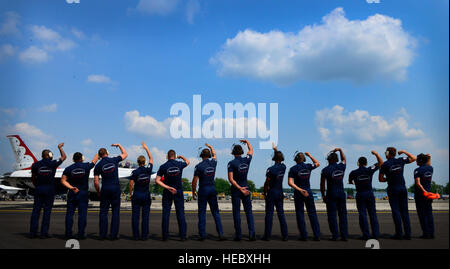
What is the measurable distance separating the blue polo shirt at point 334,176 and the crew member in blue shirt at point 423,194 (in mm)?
2241

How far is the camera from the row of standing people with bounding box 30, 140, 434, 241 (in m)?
8.43

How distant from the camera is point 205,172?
28.0ft

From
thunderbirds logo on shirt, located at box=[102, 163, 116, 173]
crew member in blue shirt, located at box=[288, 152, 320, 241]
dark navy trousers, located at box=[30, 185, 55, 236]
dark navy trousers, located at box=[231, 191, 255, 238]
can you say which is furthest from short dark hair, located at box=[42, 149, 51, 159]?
crew member in blue shirt, located at box=[288, 152, 320, 241]

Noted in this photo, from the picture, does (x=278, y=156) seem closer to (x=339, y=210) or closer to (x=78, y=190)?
(x=339, y=210)

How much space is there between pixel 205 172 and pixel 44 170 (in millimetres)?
4036

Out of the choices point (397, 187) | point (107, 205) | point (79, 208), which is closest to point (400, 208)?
point (397, 187)

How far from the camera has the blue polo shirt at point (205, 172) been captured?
854 cm

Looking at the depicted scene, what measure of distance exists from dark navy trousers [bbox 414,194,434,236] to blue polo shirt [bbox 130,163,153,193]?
712 centimetres

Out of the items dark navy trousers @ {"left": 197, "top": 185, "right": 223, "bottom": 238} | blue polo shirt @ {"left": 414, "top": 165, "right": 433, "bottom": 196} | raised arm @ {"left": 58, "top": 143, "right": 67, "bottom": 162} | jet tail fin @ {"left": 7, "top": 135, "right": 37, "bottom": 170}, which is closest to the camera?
dark navy trousers @ {"left": 197, "top": 185, "right": 223, "bottom": 238}


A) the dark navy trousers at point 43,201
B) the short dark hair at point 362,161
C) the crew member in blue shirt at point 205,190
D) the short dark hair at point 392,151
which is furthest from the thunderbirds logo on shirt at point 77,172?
the short dark hair at point 392,151

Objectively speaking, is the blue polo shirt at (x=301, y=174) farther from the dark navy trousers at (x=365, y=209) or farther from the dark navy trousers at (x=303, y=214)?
the dark navy trousers at (x=365, y=209)

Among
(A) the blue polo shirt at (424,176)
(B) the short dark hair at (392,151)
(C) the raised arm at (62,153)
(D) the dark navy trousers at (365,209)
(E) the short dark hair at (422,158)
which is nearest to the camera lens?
(D) the dark navy trousers at (365,209)

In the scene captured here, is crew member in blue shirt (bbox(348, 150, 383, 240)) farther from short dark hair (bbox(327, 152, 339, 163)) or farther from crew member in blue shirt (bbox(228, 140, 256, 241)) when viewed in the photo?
crew member in blue shirt (bbox(228, 140, 256, 241))

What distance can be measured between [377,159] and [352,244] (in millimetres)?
2240
